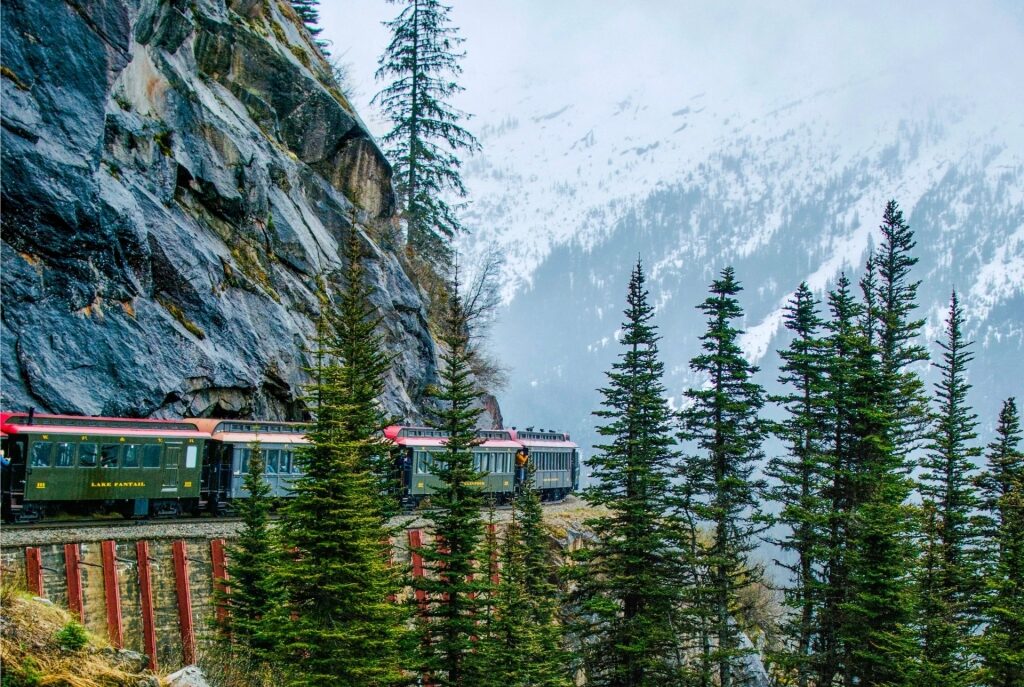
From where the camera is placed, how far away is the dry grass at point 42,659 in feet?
34.5

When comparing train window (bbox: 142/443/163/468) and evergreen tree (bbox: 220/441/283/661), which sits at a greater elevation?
train window (bbox: 142/443/163/468)

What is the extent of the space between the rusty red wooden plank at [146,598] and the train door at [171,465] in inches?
210

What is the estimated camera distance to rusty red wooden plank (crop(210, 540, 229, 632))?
2373cm

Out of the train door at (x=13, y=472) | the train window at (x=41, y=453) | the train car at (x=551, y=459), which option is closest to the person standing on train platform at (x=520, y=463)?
the train car at (x=551, y=459)

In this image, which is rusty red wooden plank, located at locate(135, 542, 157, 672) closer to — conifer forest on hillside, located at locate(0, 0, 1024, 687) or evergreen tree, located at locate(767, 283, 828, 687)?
conifer forest on hillside, located at locate(0, 0, 1024, 687)

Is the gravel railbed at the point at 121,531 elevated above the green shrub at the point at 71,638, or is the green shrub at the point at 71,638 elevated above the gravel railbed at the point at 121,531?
the gravel railbed at the point at 121,531

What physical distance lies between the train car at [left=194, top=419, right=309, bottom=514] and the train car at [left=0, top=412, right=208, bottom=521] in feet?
1.91

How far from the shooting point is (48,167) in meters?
28.7

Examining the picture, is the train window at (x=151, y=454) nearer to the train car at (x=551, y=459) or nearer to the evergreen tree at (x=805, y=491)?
the train car at (x=551, y=459)

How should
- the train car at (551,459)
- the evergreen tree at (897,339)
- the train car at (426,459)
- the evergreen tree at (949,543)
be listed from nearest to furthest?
the evergreen tree at (949,543), the evergreen tree at (897,339), the train car at (426,459), the train car at (551,459)

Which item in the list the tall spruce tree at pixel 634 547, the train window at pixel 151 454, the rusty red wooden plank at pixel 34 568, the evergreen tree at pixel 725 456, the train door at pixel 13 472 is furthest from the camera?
the evergreen tree at pixel 725 456

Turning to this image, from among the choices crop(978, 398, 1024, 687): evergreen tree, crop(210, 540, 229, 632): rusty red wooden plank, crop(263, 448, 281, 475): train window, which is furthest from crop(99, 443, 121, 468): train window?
crop(978, 398, 1024, 687): evergreen tree

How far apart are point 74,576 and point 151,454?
6.79m

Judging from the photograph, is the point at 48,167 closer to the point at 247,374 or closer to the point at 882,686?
the point at 247,374
